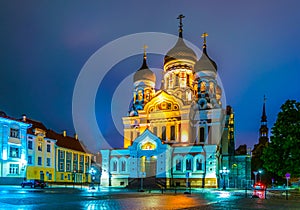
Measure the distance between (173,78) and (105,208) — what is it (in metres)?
50.6

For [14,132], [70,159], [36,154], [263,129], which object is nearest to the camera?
[14,132]

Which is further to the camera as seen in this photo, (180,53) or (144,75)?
(144,75)

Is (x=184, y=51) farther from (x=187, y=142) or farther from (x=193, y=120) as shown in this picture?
(x=187, y=142)

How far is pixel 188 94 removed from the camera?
6366cm

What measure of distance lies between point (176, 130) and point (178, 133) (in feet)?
2.03

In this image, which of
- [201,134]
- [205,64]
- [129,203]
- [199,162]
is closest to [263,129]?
[205,64]

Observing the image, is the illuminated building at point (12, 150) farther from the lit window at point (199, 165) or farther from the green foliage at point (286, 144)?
the green foliage at point (286, 144)

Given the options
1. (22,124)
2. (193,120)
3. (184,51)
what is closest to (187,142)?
(193,120)

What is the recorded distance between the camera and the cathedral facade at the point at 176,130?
173 feet

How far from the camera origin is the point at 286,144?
28938 millimetres

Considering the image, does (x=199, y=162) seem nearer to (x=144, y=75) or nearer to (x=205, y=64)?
(x=205, y=64)

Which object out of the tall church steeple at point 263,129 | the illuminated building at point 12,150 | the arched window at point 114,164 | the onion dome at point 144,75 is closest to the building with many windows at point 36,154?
the illuminated building at point 12,150

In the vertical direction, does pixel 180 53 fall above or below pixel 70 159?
above

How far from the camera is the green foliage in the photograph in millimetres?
29000
